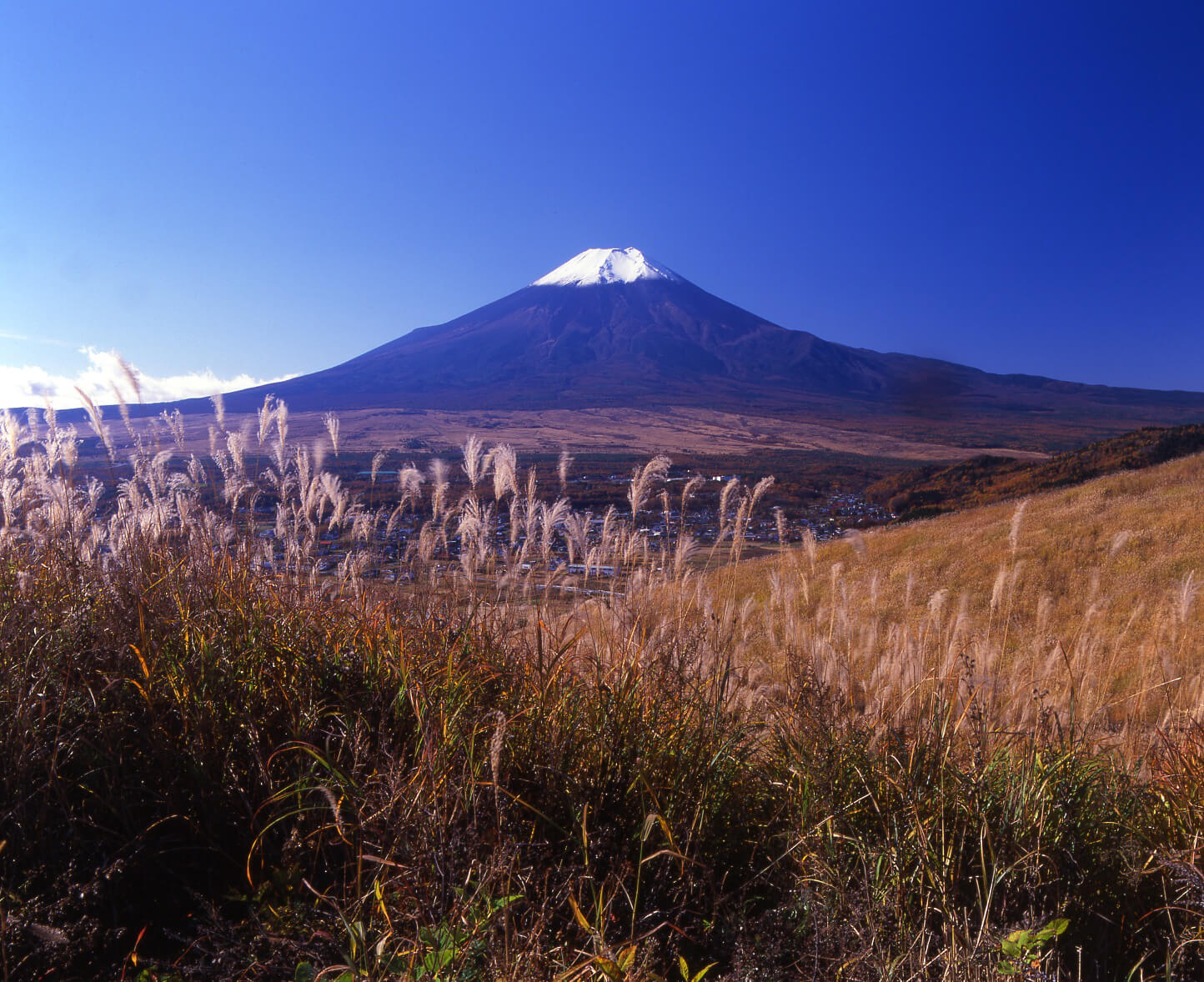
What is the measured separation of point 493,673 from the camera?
8.66ft

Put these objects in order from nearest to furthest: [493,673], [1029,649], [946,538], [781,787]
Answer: [781,787]
[493,673]
[1029,649]
[946,538]

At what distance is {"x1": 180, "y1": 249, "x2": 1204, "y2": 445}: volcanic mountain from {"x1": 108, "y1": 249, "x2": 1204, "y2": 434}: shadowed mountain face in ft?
1.42

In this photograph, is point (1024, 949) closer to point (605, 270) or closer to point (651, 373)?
point (651, 373)

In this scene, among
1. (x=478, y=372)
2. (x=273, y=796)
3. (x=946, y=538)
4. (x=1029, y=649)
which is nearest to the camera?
(x=273, y=796)

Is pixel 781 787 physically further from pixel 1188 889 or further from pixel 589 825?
pixel 1188 889

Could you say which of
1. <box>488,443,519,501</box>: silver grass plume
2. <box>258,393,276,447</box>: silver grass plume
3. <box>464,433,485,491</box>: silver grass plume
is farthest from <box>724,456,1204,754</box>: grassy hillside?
<box>258,393,276,447</box>: silver grass plume

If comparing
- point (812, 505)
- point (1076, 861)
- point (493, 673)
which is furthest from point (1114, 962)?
point (812, 505)

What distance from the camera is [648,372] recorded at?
106 meters

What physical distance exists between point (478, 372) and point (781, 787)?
104174mm

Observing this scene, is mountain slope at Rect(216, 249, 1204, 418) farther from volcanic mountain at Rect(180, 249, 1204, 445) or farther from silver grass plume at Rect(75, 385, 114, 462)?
silver grass plume at Rect(75, 385, 114, 462)

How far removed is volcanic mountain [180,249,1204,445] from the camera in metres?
82.9

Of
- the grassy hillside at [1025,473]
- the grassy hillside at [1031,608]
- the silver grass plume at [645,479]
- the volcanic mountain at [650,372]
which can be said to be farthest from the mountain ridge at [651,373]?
the silver grass plume at [645,479]

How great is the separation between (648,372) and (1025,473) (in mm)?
88641

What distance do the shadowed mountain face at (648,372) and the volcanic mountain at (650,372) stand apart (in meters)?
0.43
